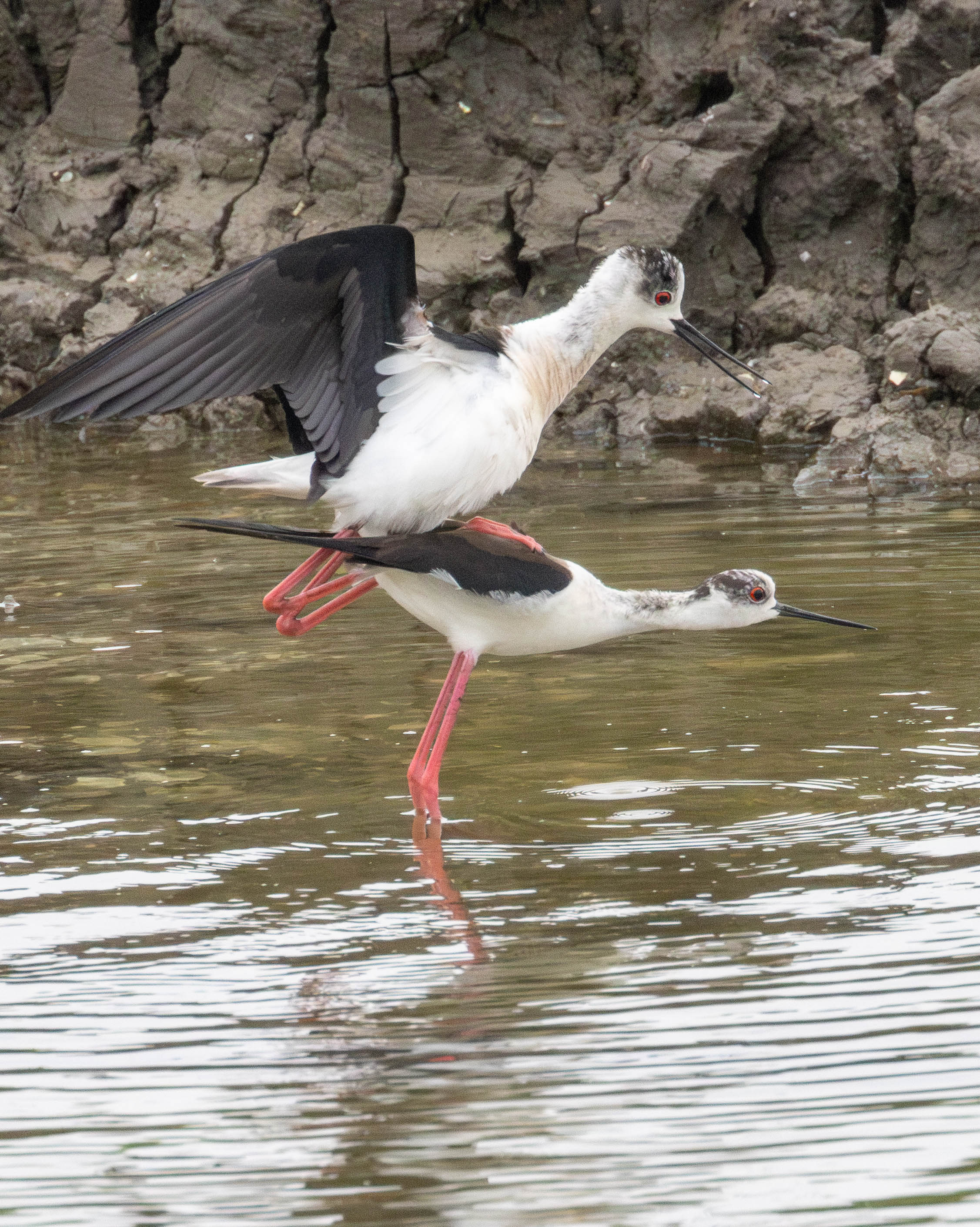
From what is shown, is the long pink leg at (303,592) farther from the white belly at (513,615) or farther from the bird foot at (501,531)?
the bird foot at (501,531)

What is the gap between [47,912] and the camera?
430cm

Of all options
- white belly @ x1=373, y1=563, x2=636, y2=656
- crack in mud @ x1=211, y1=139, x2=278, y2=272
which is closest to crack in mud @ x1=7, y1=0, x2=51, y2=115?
crack in mud @ x1=211, y1=139, x2=278, y2=272

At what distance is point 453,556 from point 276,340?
0.81 metres

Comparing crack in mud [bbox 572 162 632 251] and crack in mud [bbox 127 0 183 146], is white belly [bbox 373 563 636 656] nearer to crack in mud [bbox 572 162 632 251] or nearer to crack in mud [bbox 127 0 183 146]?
crack in mud [bbox 572 162 632 251]

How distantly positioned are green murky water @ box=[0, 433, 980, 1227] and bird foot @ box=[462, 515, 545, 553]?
0.67m

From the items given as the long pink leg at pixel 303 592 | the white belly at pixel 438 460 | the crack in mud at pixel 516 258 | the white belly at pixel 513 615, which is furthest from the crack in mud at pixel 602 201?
the white belly at pixel 438 460

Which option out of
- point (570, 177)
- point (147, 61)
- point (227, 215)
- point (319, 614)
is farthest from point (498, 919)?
point (147, 61)

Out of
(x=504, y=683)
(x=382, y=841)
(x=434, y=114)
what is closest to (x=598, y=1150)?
(x=382, y=841)

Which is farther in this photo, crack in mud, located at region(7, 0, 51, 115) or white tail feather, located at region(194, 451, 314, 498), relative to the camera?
crack in mud, located at region(7, 0, 51, 115)

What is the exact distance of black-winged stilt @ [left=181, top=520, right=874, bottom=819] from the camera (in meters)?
5.19

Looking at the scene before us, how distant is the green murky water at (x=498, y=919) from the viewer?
9.52 feet

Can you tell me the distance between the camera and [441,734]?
5.33m

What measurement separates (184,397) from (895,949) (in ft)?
8.09

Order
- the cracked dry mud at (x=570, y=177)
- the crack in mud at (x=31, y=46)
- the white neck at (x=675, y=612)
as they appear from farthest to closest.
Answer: the crack in mud at (x=31, y=46), the cracked dry mud at (x=570, y=177), the white neck at (x=675, y=612)
